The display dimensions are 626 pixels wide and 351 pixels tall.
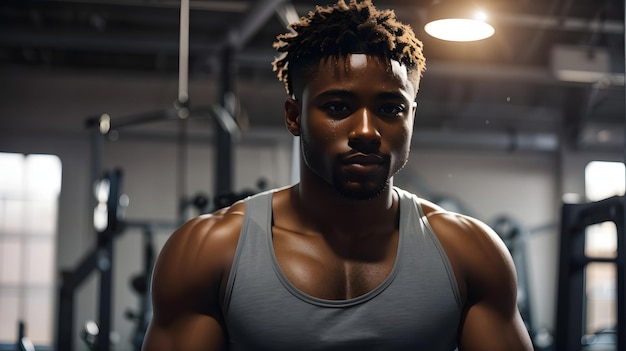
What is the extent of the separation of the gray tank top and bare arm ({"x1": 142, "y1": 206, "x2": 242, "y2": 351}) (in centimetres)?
2

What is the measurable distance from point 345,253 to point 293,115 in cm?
23

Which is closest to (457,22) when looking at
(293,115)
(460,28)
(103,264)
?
(460,28)

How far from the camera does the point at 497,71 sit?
6.63m

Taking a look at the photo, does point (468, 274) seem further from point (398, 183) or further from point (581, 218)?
point (398, 183)

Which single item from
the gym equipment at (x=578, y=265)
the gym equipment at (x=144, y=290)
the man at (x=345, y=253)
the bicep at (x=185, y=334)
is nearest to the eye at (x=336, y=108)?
the man at (x=345, y=253)

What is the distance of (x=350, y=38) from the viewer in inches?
47.9

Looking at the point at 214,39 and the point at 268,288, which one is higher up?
the point at 214,39

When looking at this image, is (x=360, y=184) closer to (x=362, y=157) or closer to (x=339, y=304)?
(x=362, y=157)

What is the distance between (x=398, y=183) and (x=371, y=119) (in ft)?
21.9

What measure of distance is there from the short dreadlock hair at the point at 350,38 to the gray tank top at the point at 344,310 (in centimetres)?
28

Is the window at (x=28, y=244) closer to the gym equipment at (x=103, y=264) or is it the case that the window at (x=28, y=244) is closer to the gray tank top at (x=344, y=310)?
the gym equipment at (x=103, y=264)

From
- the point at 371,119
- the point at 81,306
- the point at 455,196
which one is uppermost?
the point at 371,119

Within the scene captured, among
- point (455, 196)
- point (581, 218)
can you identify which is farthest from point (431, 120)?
point (581, 218)

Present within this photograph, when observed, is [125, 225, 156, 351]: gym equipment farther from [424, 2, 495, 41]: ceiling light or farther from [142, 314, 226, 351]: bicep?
[142, 314, 226, 351]: bicep
